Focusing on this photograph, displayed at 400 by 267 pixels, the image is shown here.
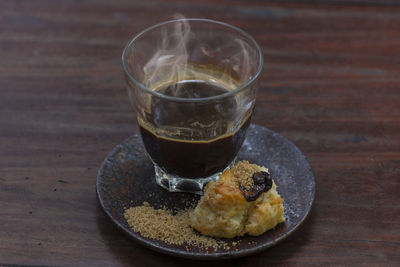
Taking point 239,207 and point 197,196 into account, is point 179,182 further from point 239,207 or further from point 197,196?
point 239,207

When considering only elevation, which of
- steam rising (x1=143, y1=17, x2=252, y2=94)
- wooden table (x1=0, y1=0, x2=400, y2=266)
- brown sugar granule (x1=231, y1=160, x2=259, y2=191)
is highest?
steam rising (x1=143, y1=17, x2=252, y2=94)

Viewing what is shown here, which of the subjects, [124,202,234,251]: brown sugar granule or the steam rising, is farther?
the steam rising

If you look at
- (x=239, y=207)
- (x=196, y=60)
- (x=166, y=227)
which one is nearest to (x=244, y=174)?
(x=239, y=207)

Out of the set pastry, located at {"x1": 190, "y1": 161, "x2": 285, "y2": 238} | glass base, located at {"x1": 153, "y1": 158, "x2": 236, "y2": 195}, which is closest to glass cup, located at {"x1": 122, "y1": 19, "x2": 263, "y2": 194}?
glass base, located at {"x1": 153, "y1": 158, "x2": 236, "y2": 195}

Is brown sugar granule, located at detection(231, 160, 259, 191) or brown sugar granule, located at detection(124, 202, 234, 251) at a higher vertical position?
brown sugar granule, located at detection(231, 160, 259, 191)

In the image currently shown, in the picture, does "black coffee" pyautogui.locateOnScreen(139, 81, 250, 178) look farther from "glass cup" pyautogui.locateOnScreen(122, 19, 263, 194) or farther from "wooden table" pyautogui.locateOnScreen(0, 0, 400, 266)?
"wooden table" pyautogui.locateOnScreen(0, 0, 400, 266)

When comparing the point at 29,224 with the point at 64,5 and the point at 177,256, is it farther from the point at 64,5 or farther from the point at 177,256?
the point at 64,5

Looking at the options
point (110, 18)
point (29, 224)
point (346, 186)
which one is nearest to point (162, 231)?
point (29, 224)
